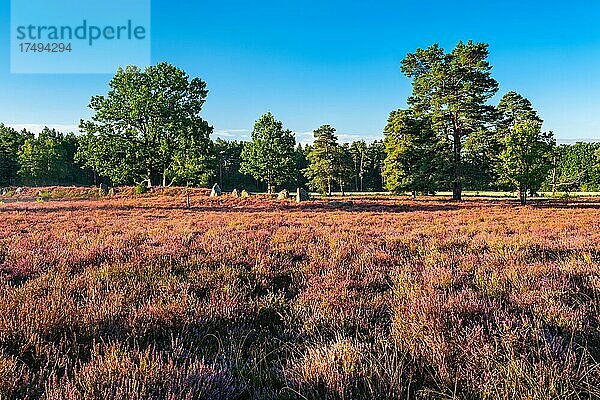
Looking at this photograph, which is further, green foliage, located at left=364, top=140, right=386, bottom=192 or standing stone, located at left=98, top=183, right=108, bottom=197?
green foliage, located at left=364, top=140, right=386, bottom=192

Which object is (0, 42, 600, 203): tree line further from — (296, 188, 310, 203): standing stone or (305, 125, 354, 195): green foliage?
(305, 125, 354, 195): green foliage

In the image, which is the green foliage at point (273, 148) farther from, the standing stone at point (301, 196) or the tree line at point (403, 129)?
the standing stone at point (301, 196)

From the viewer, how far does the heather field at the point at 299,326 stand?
2.45 metres

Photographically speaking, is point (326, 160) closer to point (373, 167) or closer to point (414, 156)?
point (414, 156)

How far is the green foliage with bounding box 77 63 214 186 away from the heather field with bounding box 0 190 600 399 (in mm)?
27841

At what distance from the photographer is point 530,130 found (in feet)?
86.9

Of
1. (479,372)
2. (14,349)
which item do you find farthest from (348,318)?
(14,349)

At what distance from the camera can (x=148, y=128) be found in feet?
112

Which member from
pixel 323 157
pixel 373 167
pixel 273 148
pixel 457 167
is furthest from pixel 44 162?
pixel 373 167

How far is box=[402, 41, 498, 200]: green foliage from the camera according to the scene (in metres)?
31.0

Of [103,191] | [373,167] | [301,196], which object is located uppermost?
[373,167]

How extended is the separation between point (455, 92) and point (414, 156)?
6.74 meters

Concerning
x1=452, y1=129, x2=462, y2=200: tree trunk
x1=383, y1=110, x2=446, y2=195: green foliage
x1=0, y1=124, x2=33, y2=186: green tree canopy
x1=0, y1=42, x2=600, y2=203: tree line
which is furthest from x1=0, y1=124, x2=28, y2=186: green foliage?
x1=452, y1=129, x2=462, y2=200: tree trunk

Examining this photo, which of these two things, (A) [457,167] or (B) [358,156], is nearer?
(A) [457,167]
